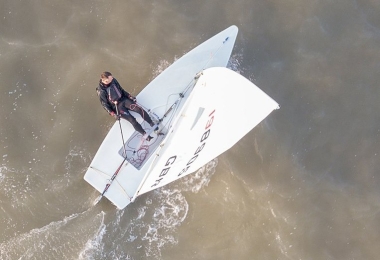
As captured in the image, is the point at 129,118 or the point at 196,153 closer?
the point at 196,153

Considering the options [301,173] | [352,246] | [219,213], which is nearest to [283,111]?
[301,173]

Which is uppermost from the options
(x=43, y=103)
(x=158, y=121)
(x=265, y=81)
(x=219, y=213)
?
(x=43, y=103)

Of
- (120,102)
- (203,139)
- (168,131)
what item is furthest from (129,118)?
(203,139)

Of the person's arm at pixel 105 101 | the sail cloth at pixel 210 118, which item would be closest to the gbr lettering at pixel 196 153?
the sail cloth at pixel 210 118

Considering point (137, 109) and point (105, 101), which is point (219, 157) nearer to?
point (137, 109)

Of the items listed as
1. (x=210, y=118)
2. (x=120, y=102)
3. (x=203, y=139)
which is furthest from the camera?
(x=120, y=102)

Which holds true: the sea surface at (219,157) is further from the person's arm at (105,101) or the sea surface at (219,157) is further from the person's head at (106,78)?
the person's head at (106,78)

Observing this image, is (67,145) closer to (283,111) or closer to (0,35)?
(0,35)
